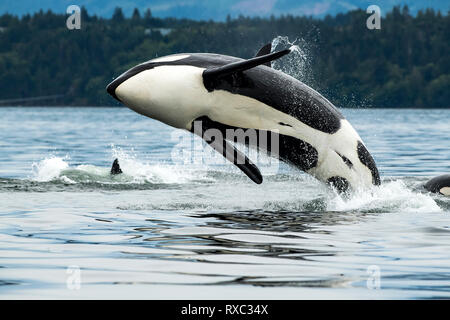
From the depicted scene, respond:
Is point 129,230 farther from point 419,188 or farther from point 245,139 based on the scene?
point 419,188

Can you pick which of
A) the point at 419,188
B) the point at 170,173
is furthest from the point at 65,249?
the point at 170,173

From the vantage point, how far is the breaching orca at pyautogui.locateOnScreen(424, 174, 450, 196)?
1689 centimetres

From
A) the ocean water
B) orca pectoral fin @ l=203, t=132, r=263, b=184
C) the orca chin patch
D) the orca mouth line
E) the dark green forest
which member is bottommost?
the ocean water

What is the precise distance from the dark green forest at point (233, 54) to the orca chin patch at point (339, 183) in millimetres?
123551

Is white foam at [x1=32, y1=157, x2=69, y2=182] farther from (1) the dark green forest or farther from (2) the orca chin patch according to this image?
(1) the dark green forest

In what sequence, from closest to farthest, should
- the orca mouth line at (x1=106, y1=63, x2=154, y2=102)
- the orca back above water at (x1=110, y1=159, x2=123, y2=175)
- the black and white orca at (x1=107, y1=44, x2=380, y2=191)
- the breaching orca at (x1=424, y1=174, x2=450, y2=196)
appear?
the orca mouth line at (x1=106, y1=63, x2=154, y2=102) → the black and white orca at (x1=107, y1=44, x2=380, y2=191) → the breaching orca at (x1=424, y1=174, x2=450, y2=196) → the orca back above water at (x1=110, y1=159, x2=123, y2=175)

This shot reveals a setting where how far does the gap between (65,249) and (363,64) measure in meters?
143

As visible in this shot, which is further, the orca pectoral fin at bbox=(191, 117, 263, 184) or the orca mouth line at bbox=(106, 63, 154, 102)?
the orca pectoral fin at bbox=(191, 117, 263, 184)

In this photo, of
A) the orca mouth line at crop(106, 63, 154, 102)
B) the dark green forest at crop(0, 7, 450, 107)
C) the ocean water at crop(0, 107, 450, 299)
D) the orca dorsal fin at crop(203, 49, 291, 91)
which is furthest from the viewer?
the dark green forest at crop(0, 7, 450, 107)

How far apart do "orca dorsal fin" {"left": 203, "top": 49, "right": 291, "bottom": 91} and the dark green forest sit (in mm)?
125368

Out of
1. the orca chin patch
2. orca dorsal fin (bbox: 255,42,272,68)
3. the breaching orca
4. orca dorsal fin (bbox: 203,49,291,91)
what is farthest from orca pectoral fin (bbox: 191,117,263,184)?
the breaching orca

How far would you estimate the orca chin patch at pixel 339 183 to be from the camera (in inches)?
565

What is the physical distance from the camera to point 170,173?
69.6 ft

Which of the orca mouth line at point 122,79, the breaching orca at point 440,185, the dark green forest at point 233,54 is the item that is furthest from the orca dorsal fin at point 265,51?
the dark green forest at point 233,54
